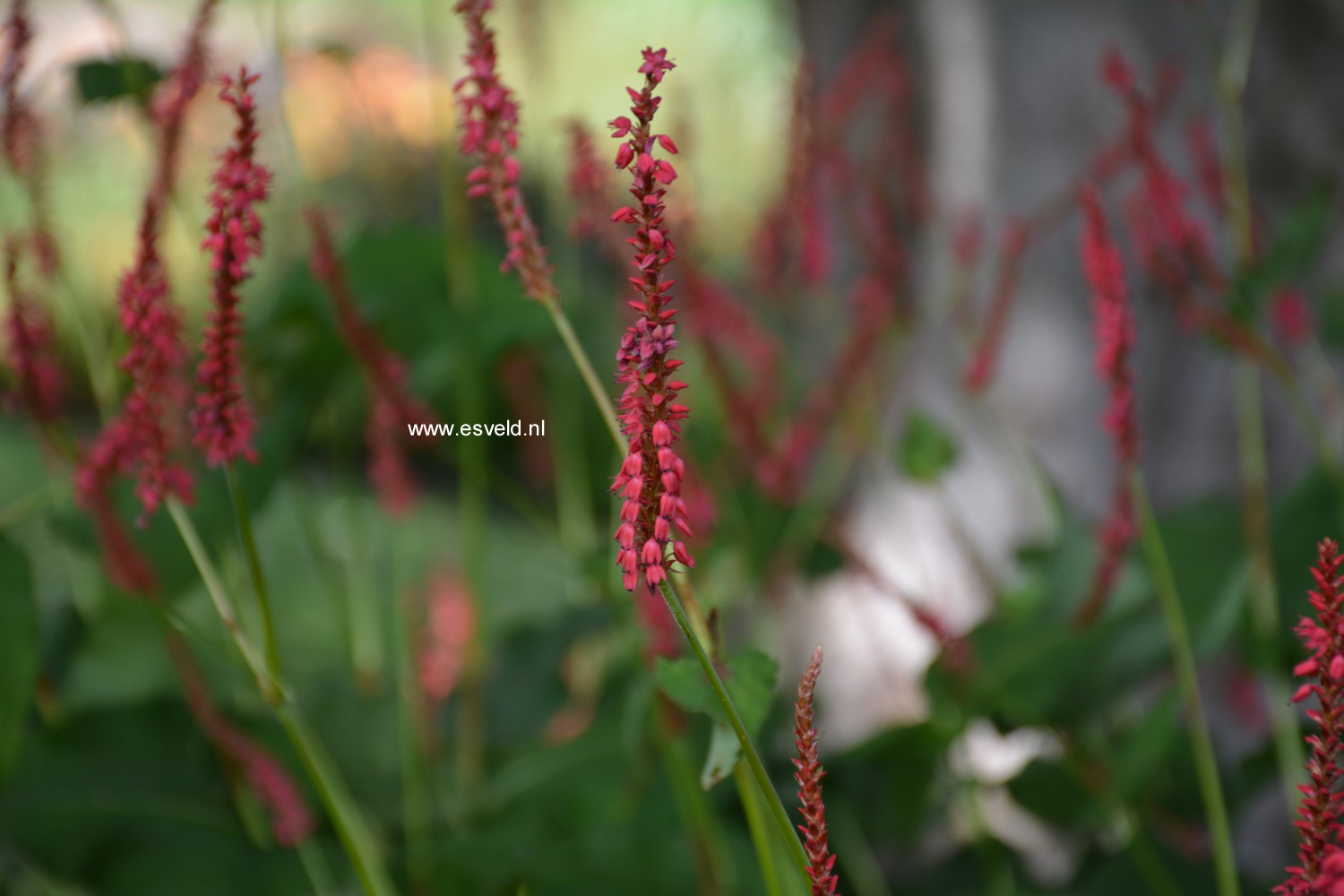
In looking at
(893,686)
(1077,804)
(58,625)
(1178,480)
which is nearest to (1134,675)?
(1077,804)

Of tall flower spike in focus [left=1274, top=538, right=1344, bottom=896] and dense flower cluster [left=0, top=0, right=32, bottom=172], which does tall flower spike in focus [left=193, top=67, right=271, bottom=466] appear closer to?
dense flower cluster [left=0, top=0, right=32, bottom=172]

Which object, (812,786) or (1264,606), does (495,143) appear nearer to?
(812,786)

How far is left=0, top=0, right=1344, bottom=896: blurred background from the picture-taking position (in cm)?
60

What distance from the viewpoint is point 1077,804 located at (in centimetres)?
65

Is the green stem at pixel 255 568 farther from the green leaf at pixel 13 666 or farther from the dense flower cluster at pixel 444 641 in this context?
the dense flower cluster at pixel 444 641

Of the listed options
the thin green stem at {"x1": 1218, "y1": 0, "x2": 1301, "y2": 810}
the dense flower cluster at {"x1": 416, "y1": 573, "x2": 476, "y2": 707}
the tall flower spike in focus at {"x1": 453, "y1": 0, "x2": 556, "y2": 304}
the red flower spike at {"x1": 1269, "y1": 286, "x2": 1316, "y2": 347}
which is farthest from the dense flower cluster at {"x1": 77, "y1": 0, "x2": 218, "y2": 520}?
the red flower spike at {"x1": 1269, "y1": 286, "x2": 1316, "y2": 347}

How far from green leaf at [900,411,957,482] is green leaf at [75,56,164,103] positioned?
0.50 meters

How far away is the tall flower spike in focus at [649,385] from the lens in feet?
0.81

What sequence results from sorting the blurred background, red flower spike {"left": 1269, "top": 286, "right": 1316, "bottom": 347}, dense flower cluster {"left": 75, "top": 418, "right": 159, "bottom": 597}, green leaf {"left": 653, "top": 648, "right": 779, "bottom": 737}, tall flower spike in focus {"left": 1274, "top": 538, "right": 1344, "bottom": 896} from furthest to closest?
red flower spike {"left": 1269, "top": 286, "right": 1316, "bottom": 347}, the blurred background, dense flower cluster {"left": 75, "top": 418, "right": 159, "bottom": 597}, green leaf {"left": 653, "top": 648, "right": 779, "bottom": 737}, tall flower spike in focus {"left": 1274, "top": 538, "right": 1344, "bottom": 896}

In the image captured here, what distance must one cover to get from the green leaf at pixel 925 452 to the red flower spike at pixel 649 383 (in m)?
0.42

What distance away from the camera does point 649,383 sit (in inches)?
9.8

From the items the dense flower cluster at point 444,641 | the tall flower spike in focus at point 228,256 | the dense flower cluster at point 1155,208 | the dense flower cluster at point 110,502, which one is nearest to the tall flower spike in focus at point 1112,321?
the dense flower cluster at point 1155,208

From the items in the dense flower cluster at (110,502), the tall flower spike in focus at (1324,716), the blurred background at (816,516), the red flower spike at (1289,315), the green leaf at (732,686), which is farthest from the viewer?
the red flower spike at (1289,315)

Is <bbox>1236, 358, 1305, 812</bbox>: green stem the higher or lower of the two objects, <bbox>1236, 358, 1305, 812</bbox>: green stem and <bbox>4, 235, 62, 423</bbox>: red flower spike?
the lower
